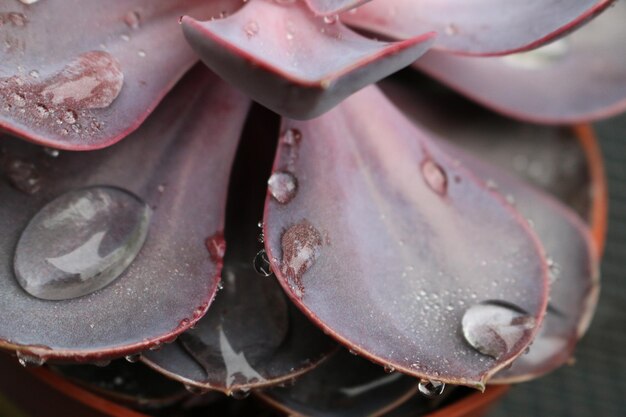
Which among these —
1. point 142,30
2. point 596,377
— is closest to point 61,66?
point 142,30

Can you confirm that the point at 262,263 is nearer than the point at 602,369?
Yes

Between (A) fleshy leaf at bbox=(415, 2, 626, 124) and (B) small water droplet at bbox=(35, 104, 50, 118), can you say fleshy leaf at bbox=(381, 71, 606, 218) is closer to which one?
(A) fleshy leaf at bbox=(415, 2, 626, 124)

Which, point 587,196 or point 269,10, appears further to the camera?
point 587,196

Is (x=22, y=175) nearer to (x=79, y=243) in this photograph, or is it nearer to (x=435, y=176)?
(x=79, y=243)

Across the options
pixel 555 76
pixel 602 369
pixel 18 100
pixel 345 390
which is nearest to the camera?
pixel 18 100

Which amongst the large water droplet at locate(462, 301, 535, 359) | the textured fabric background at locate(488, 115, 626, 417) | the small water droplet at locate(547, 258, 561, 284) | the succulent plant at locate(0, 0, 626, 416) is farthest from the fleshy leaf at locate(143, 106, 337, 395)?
the textured fabric background at locate(488, 115, 626, 417)

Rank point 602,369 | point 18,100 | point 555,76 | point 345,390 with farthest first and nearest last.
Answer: point 602,369 → point 555,76 → point 345,390 → point 18,100

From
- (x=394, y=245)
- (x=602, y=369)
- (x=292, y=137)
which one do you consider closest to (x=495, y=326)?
(x=394, y=245)

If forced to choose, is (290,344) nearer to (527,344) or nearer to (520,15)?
(527,344)
